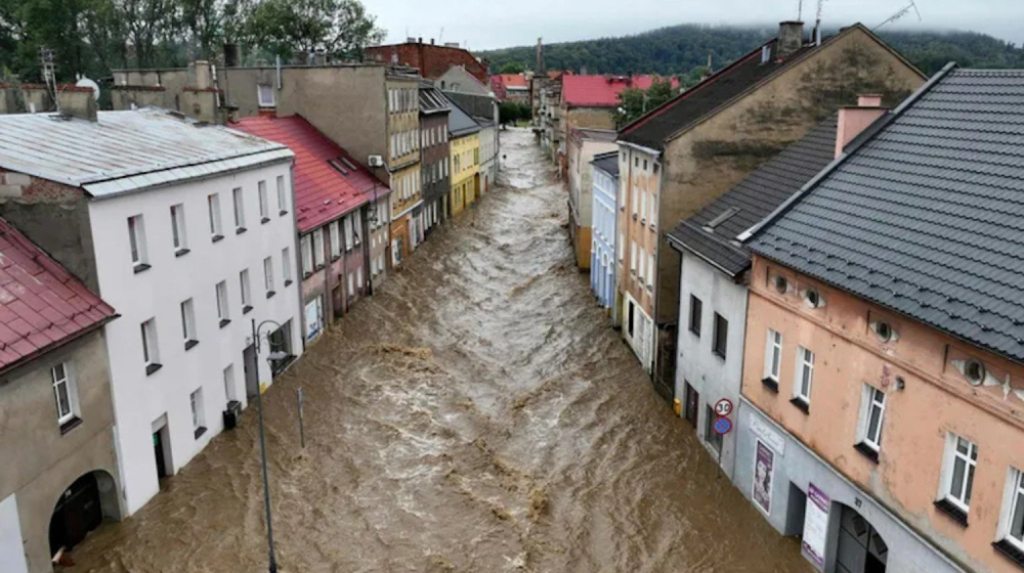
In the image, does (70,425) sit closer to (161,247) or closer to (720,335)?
(161,247)

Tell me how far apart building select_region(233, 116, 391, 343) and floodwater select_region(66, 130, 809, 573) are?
1.49 meters

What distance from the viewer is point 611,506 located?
62.6 feet

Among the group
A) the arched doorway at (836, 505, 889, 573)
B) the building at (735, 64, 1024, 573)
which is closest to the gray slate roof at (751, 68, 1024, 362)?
the building at (735, 64, 1024, 573)

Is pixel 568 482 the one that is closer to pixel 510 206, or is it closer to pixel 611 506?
pixel 611 506

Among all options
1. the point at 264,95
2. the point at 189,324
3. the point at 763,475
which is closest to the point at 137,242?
the point at 189,324

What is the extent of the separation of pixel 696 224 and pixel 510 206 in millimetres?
42493

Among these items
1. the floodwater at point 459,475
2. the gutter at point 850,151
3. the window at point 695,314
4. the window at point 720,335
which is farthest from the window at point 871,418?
the window at point 695,314

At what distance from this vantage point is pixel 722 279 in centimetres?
1923

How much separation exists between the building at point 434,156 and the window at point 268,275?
2334 centimetres

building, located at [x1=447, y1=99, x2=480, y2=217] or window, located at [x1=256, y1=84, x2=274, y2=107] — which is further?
building, located at [x1=447, y1=99, x2=480, y2=217]

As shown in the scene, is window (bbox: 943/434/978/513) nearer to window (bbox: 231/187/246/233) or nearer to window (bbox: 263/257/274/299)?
window (bbox: 231/187/246/233)

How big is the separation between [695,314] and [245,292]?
12.7 meters

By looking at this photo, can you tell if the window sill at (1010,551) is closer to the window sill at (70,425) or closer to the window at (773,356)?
the window at (773,356)

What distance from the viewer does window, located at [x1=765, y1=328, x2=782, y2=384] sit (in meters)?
16.8
